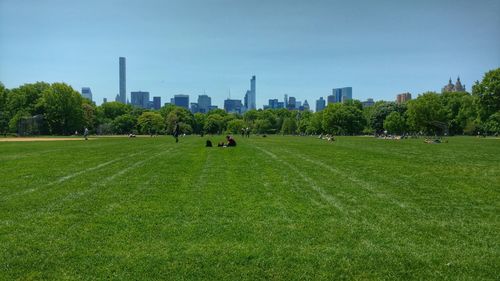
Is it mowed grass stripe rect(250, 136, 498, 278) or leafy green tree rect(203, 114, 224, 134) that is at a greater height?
leafy green tree rect(203, 114, 224, 134)

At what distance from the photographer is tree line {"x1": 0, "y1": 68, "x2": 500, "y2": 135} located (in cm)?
9112

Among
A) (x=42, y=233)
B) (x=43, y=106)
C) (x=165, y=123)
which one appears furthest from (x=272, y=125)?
(x=42, y=233)

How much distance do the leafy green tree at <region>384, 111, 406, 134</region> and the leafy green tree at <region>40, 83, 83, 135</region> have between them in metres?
89.8

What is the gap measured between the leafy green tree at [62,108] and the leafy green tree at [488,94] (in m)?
92.5

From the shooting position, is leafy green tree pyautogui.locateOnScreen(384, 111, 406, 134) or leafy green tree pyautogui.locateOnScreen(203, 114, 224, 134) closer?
leafy green tree pyautogui.locateOnScreen(384, 111, 406, 134)

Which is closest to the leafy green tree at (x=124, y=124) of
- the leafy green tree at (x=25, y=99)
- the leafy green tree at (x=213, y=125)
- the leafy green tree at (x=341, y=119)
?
the leafy green tree at (x=25, y=99)

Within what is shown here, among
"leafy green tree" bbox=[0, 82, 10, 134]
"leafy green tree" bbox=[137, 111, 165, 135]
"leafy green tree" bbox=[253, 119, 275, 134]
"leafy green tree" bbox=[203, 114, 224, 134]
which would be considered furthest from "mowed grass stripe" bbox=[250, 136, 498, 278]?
"leafy green tree" bbox=[203, 114, 224, 134]

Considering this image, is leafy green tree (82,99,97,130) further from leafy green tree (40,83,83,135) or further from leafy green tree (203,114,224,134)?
leafy green tree (203,114,224,134)

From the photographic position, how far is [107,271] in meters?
5.48

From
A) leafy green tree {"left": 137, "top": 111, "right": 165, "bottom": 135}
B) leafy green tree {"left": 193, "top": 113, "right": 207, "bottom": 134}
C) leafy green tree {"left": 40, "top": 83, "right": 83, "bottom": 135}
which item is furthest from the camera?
leafy green tree {"left": 193, "top": 113, "right": 207, "bottom": 134}

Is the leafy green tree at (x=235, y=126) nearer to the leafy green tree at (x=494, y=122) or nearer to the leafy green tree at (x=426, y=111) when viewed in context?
the leafy green tree at (x=426, y=111)

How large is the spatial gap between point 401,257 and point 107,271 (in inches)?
170

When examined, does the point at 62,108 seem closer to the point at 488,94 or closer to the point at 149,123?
the point at 149,123

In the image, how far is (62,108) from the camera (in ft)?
332
